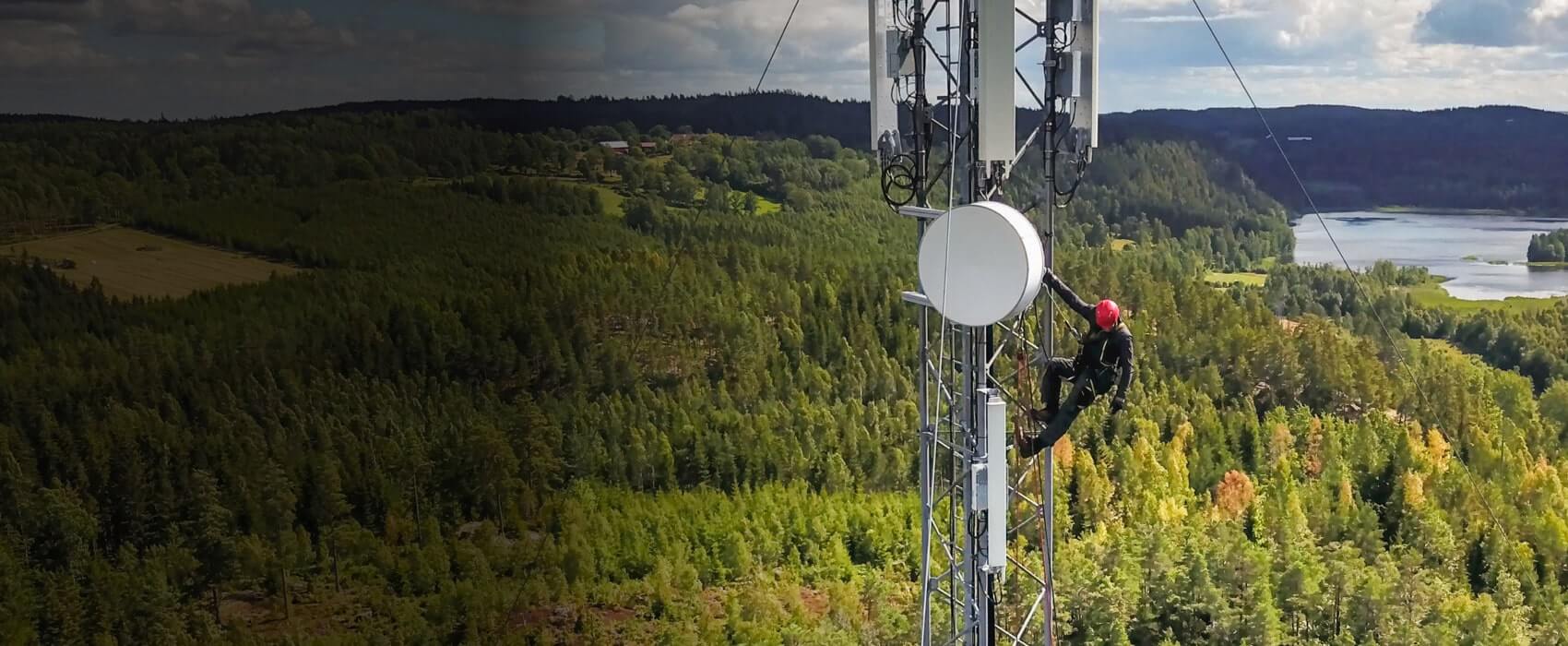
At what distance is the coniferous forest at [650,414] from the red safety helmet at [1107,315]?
8.96m

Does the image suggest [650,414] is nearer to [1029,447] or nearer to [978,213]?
[1029,447]

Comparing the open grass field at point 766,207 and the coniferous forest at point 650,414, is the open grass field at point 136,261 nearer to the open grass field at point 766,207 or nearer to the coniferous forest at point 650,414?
the coniferous forest at point 650,414

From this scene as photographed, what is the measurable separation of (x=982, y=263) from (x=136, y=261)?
9316 millimetres

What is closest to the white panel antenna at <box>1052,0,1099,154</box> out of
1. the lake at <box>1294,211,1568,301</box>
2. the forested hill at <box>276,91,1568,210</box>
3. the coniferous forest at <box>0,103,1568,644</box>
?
the coniferous forest at <box>0,103,1568,644</box>

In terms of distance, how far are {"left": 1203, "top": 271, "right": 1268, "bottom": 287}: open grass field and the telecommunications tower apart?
2050 centimetres

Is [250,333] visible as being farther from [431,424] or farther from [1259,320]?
[1259,320]

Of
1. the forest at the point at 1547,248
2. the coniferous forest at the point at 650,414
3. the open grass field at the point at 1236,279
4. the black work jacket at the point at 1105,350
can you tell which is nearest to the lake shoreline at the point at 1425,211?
the forest at the point at 1547,248

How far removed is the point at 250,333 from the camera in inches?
502

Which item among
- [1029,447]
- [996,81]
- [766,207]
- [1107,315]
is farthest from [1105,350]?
[766,207]

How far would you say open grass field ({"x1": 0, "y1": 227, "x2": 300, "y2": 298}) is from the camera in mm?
10125

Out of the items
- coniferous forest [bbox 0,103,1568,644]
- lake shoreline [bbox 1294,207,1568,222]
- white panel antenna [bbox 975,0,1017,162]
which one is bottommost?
coniferous forest [bbox 0,103,1568,644]

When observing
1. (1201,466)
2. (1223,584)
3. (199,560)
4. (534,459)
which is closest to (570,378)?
(534,459)

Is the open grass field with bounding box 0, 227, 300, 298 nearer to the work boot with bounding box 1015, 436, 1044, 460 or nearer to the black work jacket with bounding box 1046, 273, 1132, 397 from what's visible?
the work boot with bounding box 1015, 436, 1044, 460

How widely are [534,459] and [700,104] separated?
707 centimetres
